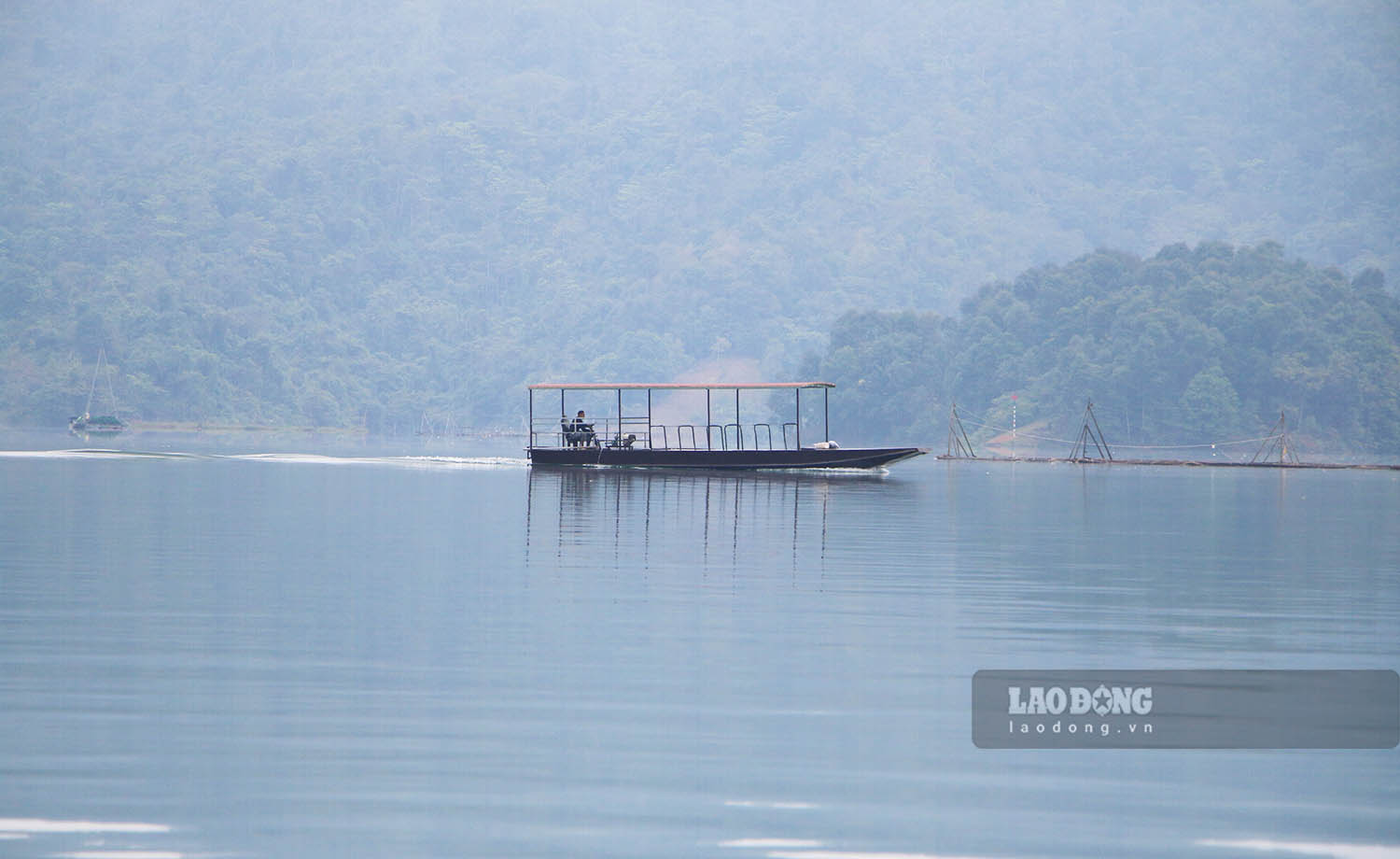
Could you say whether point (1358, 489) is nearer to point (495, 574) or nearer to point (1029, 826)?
point (495, 574)

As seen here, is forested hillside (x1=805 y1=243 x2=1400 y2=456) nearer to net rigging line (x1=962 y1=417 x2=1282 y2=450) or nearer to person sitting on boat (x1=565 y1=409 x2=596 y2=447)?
net rigging line (x1=962 y1=417 x2=1282 y2=450)

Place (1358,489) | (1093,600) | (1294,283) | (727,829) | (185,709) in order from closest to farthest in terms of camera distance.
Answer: (727,829)
(185,709)
(1093,600)
(1358,489)
(1294,283)

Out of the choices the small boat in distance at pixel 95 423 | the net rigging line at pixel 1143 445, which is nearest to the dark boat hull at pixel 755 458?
the net rigging line at pixel 1143 445

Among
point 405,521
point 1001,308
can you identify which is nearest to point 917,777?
point 405,521

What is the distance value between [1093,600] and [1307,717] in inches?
359

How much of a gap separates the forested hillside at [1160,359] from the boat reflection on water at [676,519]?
81703mm

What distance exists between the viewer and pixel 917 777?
44.7 feet

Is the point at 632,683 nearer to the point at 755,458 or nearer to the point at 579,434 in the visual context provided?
the point at 755,458

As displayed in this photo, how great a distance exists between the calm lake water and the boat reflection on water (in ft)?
0.92

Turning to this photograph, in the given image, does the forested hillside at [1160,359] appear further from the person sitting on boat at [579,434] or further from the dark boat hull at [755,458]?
the person sitting on boat at [579,434]

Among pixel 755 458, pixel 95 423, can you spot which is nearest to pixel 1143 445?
pixel 755 458

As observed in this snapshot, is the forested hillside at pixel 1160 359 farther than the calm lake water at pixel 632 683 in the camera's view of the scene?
Yes

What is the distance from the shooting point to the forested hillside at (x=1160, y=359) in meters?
144

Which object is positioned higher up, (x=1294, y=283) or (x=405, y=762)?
(x=1294, y=283)
